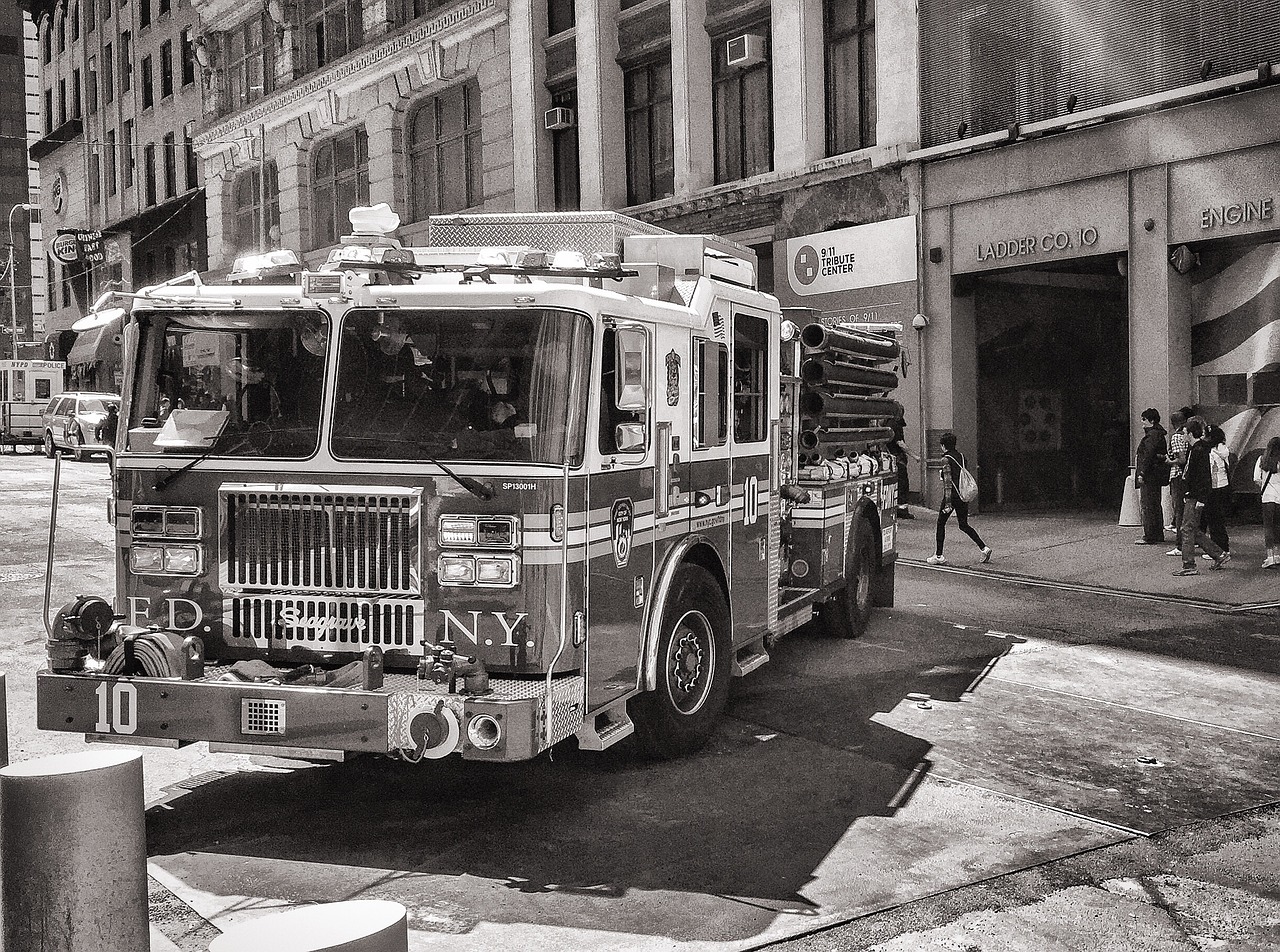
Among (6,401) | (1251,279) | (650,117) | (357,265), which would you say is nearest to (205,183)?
(6,401)

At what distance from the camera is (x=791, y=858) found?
5.95m

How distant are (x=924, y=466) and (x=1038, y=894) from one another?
16.2 meters

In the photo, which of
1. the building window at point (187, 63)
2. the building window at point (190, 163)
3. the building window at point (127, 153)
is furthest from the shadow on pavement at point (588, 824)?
the building window at point (127, 153)

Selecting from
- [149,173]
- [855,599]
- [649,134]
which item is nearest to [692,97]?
[649,134]

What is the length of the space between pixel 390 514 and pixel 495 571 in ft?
1.92

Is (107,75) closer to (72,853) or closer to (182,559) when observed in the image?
(182,559)

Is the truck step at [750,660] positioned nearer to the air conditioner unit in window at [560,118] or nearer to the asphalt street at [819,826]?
the asphalt street at [819,826]

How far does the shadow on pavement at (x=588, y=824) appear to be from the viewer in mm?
5461

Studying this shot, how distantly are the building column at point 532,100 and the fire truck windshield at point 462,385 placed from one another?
22.3 metres

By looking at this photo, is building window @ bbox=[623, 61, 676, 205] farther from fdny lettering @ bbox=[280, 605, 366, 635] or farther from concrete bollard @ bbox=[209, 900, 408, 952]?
concrete bollard @ bbox=[209, 900, 408, 952]

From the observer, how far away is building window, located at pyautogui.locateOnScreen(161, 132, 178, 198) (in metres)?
47.0

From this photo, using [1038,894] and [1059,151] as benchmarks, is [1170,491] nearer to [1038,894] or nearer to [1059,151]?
[1059,151]

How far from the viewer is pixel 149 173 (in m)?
49.6

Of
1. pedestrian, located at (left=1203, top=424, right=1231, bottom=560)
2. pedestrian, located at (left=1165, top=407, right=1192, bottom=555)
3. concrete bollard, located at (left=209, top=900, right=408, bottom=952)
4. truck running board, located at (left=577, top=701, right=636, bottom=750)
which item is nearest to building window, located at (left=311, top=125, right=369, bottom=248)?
pedestrian, located at (left=1165, top=407, right=1192, bottom=555)
